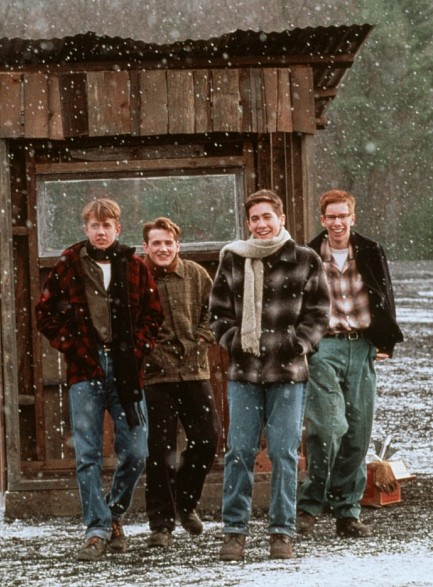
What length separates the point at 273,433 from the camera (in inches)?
264

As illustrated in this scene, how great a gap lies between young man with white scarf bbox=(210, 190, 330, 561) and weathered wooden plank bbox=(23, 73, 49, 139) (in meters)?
2.13

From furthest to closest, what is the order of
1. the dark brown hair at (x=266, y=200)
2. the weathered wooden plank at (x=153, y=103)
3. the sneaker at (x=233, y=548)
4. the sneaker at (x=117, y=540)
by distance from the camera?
the weathered wooden plank at (x=153, y=103), the sneaker at (x=117, y=540), the dark brown hair at (x=266, y=200), the sneaker at (x=233, y=548)

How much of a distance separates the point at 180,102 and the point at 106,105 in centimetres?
51

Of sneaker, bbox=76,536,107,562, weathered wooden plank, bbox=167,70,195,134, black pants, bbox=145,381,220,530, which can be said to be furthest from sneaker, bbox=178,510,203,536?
weathered wooden plank, bbox=167,70,195,134

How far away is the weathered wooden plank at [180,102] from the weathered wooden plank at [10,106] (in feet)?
3.37

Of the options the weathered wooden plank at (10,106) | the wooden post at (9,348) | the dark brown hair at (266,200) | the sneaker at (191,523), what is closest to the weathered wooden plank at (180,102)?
the weathered wooden plank at (10,106)

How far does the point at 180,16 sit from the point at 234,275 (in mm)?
50585

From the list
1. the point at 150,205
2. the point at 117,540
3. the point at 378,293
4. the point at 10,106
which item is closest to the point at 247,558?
the point at 117,540

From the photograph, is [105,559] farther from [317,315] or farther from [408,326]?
[408,326]

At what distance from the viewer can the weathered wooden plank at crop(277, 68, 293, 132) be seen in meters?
8.47

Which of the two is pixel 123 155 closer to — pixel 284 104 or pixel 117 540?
pixel 284 104

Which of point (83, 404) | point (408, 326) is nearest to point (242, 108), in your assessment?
point (83, 404)

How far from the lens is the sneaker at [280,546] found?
6556mm

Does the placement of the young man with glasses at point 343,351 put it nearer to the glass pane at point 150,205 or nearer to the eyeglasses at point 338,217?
the eyeglasses at point 338,217
